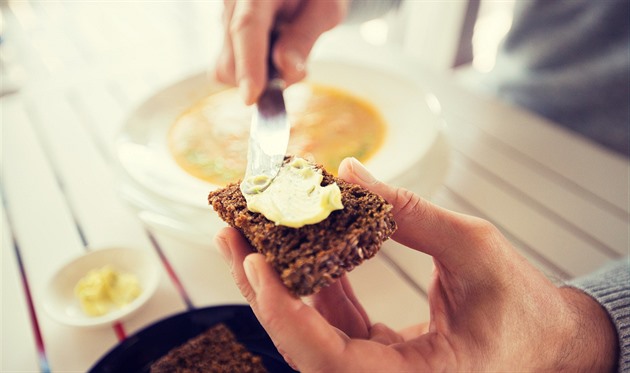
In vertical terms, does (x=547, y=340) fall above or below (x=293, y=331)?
below

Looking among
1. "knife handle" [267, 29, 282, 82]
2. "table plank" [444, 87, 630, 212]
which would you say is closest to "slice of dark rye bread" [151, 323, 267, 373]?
"knife handle" [267, 29, 282, 82]

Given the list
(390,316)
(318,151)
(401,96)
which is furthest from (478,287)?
(401,96)

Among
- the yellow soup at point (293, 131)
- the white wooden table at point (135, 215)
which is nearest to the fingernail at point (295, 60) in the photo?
the yellow soup at point (293, 131)

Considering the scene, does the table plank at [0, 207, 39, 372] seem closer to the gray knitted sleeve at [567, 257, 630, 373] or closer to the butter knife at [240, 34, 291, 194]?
the butter knife at [240, 34, 291, 194]

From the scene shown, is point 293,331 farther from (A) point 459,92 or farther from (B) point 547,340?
(A) point 459,92

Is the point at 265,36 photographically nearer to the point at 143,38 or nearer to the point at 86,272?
the point at 86,272

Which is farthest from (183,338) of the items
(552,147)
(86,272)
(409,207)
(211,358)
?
(552,147)

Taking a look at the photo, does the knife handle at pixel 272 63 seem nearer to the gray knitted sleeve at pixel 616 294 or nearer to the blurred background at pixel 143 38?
the blurred background at pixel 143 38
